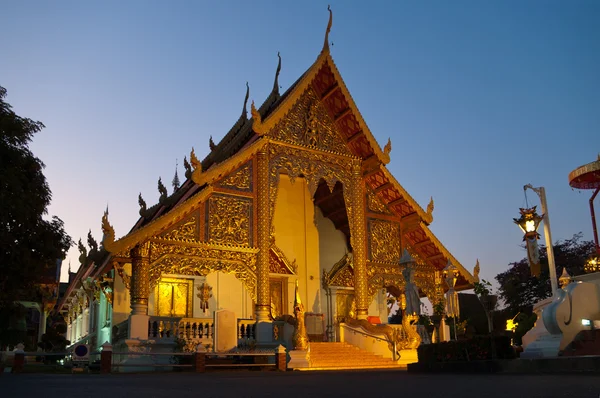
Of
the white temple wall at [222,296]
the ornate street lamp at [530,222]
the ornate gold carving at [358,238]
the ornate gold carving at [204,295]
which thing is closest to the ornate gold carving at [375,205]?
the ornate gold carving at [358,238]

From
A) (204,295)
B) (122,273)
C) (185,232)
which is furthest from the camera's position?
(204,295)

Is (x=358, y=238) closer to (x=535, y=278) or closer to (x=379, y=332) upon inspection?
(x=379, y=332)

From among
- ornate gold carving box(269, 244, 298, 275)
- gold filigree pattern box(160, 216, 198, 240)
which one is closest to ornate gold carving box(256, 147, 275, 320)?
gold filigree pattern box(160, 216, 198, 240)

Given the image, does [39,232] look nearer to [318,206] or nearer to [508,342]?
[508,342]

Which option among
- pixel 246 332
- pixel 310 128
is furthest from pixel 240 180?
pixel 246 332

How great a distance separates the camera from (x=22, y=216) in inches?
363

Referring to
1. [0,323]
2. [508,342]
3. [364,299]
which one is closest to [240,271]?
[364,299]

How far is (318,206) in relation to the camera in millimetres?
18859

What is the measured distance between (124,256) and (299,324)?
4.08 metres

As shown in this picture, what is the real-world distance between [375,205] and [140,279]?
719 cm

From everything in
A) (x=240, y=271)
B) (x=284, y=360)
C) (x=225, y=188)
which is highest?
(x=225, y=188)

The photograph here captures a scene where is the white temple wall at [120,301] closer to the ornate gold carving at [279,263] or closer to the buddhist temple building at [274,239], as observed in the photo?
the buddhist temple building at [274,239]

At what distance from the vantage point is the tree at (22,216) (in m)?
9.22

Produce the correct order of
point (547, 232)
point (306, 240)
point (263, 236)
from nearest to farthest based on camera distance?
point (547, 232) → point (263, 236) → point (306, 240)
